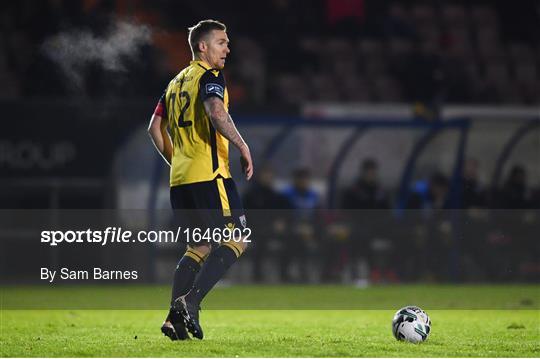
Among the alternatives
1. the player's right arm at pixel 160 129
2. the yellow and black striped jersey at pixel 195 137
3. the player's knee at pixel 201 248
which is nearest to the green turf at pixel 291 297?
the player's right arm at pixel 160 129

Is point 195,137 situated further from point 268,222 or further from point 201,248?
point 268,222

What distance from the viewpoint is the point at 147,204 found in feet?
48.8

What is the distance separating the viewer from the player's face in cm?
748

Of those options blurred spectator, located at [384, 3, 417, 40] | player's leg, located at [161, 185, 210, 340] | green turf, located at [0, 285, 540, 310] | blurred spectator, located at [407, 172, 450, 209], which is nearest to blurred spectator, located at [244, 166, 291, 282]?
green turf, located at [0, 285, 540, 310]

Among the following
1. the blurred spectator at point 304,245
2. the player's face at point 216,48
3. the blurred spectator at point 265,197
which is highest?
the blurred spectator at point 265,197

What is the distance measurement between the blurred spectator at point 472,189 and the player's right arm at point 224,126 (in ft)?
27.3

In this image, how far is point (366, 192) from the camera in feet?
49.2

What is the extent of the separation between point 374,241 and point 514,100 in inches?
205

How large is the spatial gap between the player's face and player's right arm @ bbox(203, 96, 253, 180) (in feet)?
1.32

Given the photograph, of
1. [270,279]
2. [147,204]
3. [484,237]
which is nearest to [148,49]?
[147,204]

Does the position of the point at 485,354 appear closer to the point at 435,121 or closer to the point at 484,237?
the point at 484,237

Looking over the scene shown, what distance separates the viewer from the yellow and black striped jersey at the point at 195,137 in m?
7.38

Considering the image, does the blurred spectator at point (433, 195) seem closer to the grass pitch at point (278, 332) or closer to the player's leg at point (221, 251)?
the grass pitch at point (278, 332)

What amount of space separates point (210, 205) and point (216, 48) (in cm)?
96
